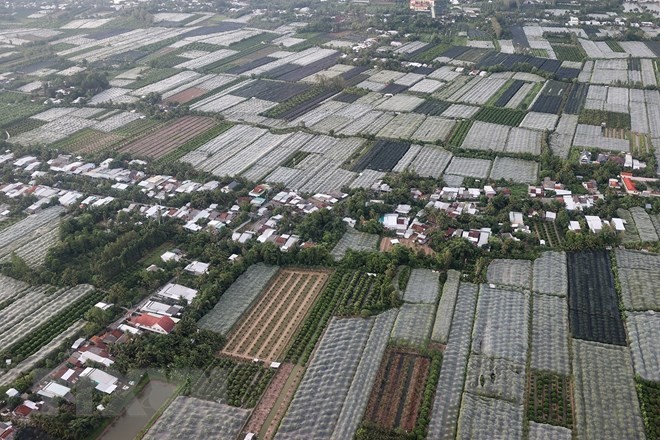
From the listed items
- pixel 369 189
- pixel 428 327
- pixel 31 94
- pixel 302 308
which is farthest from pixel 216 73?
pixel 428 327

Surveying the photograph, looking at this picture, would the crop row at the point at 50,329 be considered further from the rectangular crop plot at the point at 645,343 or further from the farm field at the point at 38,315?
the rectangular crop plot at the point at 645,343

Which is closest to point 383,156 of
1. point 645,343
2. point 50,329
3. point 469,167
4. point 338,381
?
point 469,167

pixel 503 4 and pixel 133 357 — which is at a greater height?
pixel 503 4

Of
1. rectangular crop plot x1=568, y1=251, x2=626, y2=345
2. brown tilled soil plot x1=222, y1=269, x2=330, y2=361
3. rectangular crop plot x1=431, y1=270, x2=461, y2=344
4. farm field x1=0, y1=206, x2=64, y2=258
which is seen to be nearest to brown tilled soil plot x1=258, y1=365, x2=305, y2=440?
brown tilled soil plot x1=222, y1=269, x2=330, y2=361

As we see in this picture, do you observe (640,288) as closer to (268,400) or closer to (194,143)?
(268,400)

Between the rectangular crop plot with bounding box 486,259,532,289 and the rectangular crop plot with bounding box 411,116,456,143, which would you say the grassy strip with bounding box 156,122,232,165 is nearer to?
the rectangular crop plot with bounding box 411,116,456,143

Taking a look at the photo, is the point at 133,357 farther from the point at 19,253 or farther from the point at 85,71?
the point at 85,71
